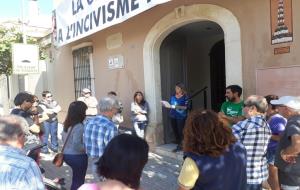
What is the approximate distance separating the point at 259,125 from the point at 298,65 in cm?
229

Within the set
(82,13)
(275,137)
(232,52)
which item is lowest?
(275,137)

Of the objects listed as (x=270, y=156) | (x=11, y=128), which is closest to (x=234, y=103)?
(x=270, y=156)

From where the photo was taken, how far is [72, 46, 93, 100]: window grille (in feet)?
34.4

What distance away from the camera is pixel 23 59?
887cm

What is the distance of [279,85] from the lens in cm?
→ 532

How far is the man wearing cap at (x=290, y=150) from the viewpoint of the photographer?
3131 millimetres

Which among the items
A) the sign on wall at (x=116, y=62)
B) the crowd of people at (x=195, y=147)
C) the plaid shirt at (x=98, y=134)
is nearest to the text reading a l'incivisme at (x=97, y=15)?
the sign on wall at (x=116, y=62)

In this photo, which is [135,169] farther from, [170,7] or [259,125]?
[170,7]

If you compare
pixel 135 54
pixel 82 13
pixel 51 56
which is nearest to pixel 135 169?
pixel 135 54

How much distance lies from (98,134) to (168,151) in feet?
13.5

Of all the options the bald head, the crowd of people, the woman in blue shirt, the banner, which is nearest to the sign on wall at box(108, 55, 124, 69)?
the banner

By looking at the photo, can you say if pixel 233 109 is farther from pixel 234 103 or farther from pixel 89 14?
pixel 89 14

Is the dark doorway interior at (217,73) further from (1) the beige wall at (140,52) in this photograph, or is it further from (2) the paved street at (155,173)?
(2) the paved street at (155,173)

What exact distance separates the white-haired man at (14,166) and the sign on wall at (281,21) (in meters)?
4.17
